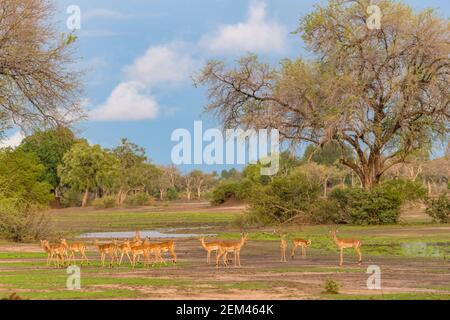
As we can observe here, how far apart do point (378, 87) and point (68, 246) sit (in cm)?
3304

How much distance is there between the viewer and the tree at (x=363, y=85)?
53.8m

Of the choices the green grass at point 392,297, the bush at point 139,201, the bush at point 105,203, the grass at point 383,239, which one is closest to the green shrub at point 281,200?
the grass at point 383,239

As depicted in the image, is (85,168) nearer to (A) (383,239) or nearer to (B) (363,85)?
(B) (363,85)

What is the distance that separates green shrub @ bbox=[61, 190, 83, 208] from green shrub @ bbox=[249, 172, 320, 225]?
78.7 m

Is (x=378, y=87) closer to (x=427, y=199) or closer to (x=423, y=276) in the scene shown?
(x=427, y=199)

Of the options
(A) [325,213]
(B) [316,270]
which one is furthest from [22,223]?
(B) [316,270]

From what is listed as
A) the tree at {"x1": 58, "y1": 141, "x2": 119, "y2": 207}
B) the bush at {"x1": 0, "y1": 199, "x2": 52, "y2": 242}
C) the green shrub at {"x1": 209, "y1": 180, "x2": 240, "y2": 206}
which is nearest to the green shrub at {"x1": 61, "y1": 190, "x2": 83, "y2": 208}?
the tree at {"x1": 58, "y1": 141, "x2": 119, "y2": 207}

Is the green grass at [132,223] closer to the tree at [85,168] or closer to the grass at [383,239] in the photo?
the grass at [383,239]

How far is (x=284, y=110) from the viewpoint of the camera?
57.2 meters

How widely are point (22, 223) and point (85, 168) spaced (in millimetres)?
86665

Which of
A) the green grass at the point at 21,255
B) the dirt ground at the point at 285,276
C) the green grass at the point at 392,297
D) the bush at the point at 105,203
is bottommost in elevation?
the green grass at the point at 392,297

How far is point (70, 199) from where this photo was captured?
13062cm

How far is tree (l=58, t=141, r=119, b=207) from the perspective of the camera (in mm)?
127312

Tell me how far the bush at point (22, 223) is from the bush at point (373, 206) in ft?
69.4
